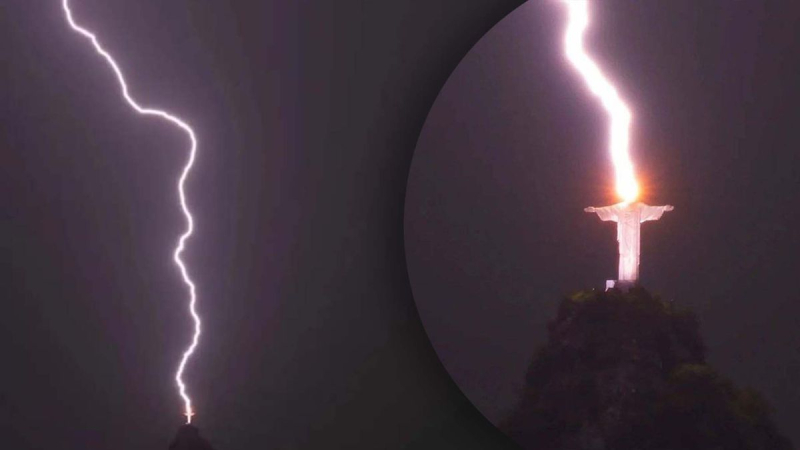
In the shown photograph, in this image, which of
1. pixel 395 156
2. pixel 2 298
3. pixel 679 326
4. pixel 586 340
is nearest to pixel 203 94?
pixel 395 156

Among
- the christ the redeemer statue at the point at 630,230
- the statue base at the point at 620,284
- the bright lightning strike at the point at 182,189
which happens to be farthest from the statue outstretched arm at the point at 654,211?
the bright lightning strike at the point at 182,189

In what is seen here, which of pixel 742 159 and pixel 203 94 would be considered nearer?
pixel 742 159

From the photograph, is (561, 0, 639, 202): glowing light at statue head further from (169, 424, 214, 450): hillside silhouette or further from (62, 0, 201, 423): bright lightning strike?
(169, 424, 214, 450): hillside silhouette

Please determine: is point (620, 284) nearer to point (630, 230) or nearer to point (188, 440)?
point (630, 230)

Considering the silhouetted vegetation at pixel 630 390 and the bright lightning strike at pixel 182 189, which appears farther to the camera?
the bright lightning strike at pixel 182 189

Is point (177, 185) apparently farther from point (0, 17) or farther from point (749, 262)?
point (749, 262)

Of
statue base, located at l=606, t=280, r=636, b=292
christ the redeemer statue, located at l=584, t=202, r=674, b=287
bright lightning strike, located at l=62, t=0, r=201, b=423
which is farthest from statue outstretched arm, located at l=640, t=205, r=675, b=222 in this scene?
bright lightning strike, located at l=62, t=0, r=201, b=423

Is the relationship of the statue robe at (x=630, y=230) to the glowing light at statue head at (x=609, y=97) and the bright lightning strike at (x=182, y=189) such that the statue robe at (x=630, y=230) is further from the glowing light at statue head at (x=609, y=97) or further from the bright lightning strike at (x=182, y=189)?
the bright lightning strike at (x=182, y=189)
